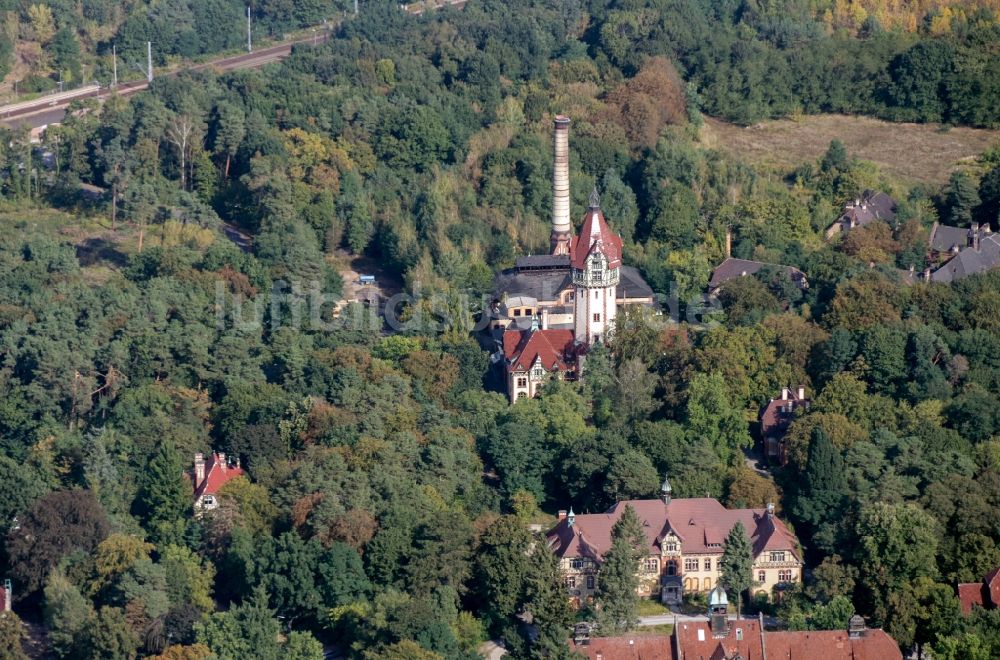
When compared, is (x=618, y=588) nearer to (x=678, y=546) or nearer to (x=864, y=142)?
(x=678, y=546)

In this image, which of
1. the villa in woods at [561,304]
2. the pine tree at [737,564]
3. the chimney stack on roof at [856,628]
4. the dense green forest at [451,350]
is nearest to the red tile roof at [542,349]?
the villa in woods at [561,304]

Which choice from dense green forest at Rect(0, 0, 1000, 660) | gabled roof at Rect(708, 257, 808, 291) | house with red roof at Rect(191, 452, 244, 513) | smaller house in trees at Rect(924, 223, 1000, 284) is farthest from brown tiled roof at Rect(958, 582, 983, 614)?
house with red roof at Rect(191, 452, 244, 513)

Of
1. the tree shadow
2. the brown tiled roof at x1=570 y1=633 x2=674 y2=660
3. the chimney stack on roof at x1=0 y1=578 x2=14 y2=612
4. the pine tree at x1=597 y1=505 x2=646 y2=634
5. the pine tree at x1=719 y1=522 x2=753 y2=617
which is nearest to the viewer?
the brown tiled roof at x1=570 y1=633 x2=674 y2=660

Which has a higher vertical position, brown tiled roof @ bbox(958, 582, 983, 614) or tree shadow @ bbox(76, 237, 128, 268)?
tree shadow @ bbox(76, 237, 128, 268)

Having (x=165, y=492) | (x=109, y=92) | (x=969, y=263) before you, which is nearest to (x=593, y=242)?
(x=969, y=263)

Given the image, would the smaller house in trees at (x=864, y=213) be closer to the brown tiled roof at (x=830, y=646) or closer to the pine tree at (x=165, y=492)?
the pine tree at (x=165, y=492)

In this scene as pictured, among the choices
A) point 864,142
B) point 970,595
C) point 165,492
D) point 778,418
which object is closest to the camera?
point 970,595

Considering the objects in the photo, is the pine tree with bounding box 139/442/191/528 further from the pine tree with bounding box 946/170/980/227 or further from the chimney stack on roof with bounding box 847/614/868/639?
the pine tree with bounding box 946/170/980/227
